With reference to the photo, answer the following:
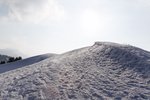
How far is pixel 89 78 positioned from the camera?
1800 centimetres

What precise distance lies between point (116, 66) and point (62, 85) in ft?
12.5

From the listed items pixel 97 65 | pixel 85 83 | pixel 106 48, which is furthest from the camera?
pixel 106 48

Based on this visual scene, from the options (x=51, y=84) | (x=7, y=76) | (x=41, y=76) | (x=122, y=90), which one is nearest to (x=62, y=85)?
(x=51, y=84)

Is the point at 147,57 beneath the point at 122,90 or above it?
above

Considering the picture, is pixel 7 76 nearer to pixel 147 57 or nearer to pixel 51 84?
pixel 51 84

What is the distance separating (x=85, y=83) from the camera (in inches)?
683

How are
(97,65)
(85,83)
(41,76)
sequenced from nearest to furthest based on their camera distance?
(85,83) → (41,76) → (97,65)

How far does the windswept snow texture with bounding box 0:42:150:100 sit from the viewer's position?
1595cm

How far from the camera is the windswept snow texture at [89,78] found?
1595 centimetres

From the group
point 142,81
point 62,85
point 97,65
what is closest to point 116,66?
point 97,65

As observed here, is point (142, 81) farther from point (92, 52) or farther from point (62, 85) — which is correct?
point (92, 52)

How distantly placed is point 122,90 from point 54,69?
16.5 ft

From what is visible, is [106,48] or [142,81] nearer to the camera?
[142,81]

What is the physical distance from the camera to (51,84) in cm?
1734
